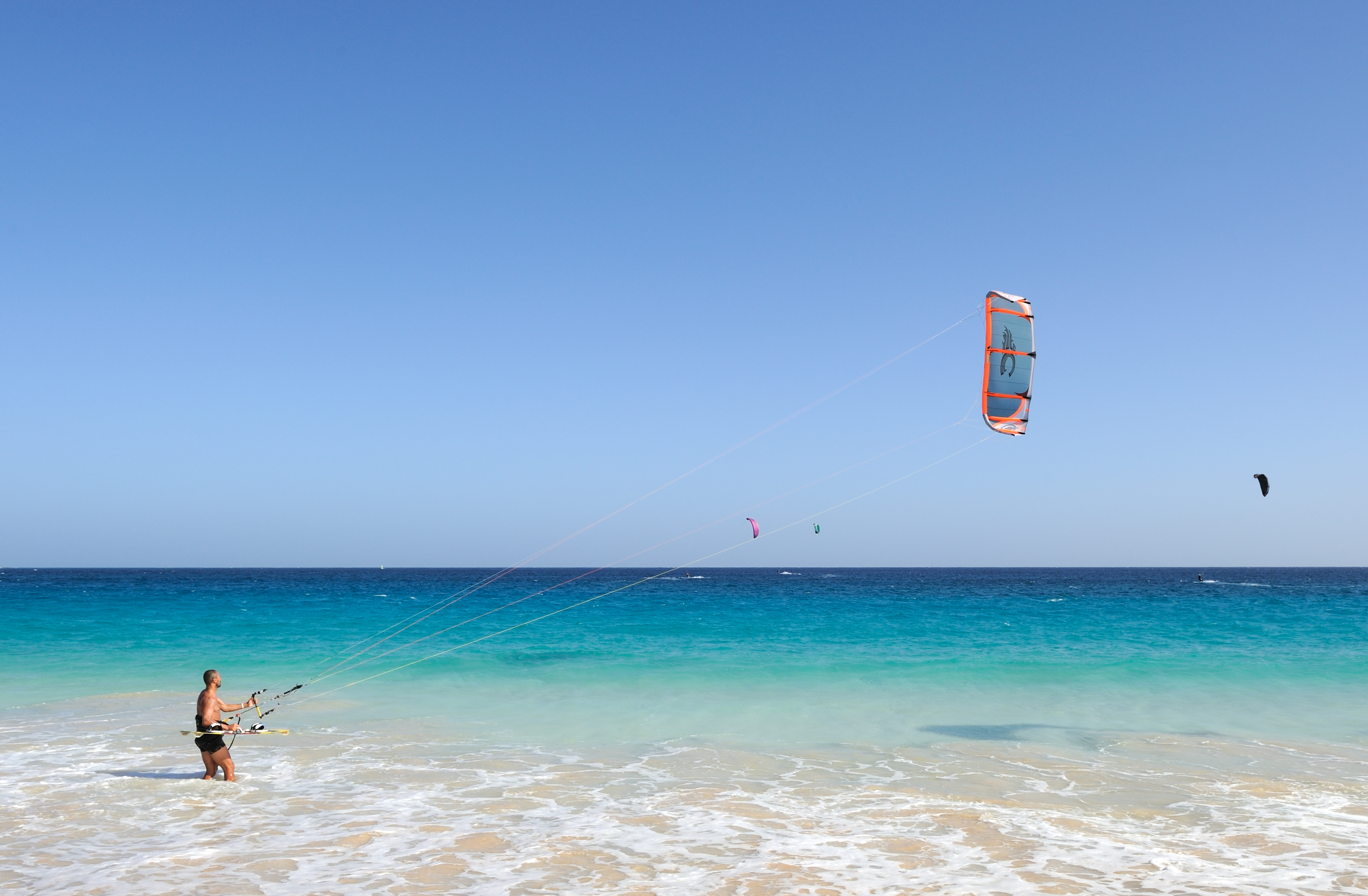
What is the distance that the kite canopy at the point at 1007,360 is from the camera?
12.6 m

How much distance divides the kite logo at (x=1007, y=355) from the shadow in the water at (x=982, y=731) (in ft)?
16.0

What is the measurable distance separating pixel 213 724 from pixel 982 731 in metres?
9.40

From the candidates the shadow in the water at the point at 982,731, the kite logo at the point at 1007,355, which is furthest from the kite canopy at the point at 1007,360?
the shadow in the water at the point at 982,731

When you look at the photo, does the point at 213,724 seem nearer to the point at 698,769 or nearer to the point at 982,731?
the point at 698,769

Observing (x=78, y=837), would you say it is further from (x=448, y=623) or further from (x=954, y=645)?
(x=448, y=623)

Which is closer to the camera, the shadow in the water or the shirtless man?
the shirtless man

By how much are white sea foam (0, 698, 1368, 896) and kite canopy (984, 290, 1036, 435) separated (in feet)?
14.6

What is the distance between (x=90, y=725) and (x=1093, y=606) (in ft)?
141

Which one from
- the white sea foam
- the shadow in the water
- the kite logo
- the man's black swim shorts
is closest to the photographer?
the white sea foam

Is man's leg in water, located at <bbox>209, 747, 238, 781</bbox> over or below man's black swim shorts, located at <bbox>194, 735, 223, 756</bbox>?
below

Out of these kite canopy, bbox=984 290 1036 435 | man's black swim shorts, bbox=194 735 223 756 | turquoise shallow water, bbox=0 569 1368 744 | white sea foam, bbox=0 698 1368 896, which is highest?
kite canopy, bbox=984 290 1036 435

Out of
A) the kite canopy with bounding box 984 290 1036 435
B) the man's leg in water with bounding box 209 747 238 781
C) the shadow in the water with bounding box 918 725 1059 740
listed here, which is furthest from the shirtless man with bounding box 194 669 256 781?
the kite canopy with bounding box 984 290 1036 435

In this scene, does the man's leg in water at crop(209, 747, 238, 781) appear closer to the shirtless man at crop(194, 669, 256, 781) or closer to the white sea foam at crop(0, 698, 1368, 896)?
the shirtless man at crop(194, 669, 256, 781)

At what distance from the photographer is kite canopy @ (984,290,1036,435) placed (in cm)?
1263
